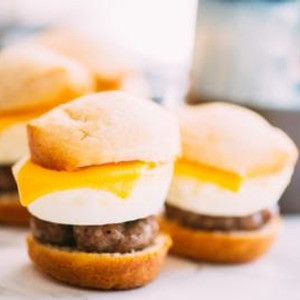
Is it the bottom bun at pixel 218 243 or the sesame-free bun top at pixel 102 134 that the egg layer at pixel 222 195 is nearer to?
the bottom bun at pixel 218 243

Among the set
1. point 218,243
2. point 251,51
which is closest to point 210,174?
point 218,243

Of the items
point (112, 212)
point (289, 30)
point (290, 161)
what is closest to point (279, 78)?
point (289, 30)

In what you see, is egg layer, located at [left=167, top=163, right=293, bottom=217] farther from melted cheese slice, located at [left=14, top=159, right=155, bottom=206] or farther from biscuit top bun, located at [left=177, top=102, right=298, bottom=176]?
melted cheese slice, located at [left=14, top=159, right=155, bottom=206]

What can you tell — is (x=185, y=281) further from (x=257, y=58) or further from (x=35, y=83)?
(x=257, y=58)

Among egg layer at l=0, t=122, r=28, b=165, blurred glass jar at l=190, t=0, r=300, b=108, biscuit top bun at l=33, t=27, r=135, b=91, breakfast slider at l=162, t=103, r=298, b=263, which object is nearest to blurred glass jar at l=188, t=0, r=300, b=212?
blurred glass jar at l=190, t=0, r=300, b=108

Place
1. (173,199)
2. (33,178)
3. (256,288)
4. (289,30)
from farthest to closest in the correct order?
(289,30) → (173,199) → (256,288) → (33,178)

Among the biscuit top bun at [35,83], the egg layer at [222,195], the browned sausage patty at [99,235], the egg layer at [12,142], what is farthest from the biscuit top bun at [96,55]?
the browned sausage patty at [99,235]

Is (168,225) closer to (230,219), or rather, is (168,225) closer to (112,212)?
(230,219)

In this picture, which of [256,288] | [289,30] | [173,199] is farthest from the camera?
[289,30]
